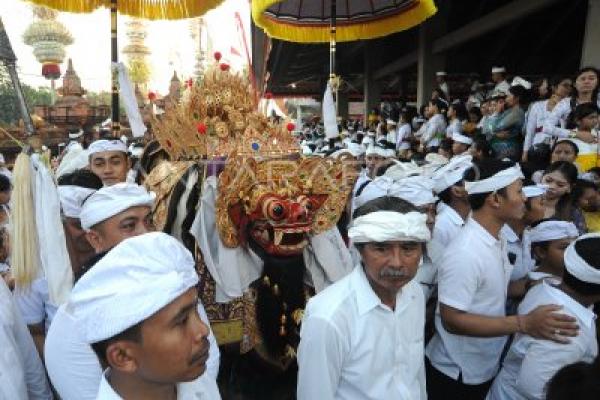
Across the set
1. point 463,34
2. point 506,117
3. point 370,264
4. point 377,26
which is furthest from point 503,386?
point 463,34

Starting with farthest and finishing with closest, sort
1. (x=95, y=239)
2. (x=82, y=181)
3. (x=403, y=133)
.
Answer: (x=403, y=133), (x=82, y=181), (x=95, y=239)

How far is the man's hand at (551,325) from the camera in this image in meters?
1.99

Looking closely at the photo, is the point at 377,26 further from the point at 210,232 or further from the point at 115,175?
the point at 210,232

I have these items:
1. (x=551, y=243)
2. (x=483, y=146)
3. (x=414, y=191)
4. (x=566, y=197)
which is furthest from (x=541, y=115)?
(x=551, y=243)

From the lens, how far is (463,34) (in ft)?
34.7

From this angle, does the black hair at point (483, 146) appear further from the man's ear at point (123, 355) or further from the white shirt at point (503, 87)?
the man's ear at point (123, 355)

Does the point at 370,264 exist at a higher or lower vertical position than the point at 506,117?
lower

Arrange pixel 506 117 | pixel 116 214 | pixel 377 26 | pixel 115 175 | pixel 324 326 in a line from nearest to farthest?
pixel 324 326, pixel 116 214, pixel 115 175, pixel 377 26, pixel 506 117

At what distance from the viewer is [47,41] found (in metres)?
39.2

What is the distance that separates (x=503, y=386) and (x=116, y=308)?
1984mm

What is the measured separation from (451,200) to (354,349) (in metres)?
1.99

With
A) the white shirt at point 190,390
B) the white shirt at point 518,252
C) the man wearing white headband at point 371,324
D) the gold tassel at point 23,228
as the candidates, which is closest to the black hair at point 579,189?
the white shirt at point 518,252

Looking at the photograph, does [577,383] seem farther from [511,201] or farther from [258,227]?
[258,227]

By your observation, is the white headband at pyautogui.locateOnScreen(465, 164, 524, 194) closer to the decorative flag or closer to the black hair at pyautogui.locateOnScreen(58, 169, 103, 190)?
the decorative flag
